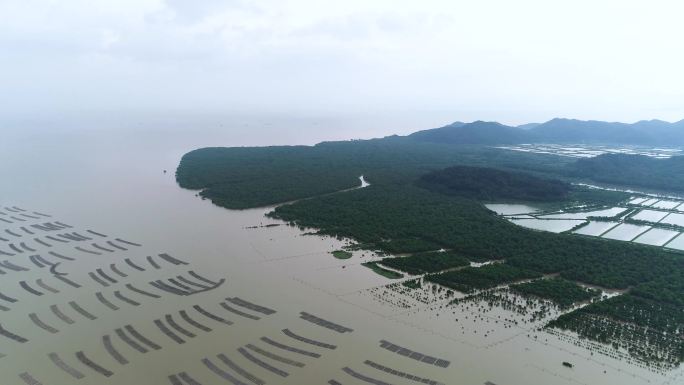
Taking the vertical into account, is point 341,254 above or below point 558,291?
above

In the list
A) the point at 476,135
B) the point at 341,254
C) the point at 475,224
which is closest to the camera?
the point at 341,254

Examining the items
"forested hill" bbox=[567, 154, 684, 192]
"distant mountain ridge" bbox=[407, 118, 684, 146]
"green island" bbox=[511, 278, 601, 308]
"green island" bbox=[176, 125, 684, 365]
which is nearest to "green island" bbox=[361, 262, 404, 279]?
"green island" bbox=[176, 125, 684, 365]

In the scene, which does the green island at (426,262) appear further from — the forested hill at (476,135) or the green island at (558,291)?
the forested hill at (476,135)

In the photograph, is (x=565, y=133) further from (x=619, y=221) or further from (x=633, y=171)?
(x=619, y=221)

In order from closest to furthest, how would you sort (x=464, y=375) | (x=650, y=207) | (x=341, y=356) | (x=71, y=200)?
(x=464, y=375) → (x=341, y=356) → (x=71, y=200) → (x=650, y=207)

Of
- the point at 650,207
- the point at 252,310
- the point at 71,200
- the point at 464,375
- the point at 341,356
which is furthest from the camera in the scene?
the point at 650,207

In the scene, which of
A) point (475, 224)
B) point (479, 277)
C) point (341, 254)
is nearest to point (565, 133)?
point (475, 224)

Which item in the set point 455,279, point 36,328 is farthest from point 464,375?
point 36,328

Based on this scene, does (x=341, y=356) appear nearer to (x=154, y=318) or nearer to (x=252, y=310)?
(x=252, y=310)
